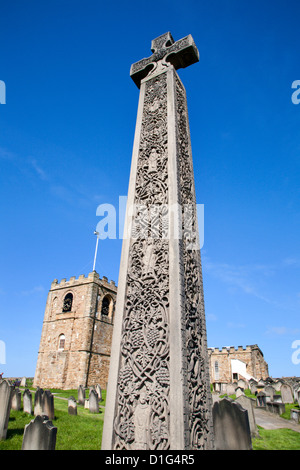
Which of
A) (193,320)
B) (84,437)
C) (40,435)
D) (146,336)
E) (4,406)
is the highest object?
(193,320)

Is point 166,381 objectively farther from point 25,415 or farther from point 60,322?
point 60,322

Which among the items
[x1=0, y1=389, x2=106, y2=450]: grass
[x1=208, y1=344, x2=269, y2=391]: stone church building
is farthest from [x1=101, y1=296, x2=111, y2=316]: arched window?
[x1=0, y1=389, x2=106, y2=450]: grass

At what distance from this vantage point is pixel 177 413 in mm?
2602

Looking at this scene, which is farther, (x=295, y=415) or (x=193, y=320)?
(x=295, y=415)

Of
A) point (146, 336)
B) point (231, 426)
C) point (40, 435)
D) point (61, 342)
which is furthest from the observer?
point (61, 342)

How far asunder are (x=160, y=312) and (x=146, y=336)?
30 centimetres

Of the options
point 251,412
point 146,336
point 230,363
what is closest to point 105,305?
point 230,363

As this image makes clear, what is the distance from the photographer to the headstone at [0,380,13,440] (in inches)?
281

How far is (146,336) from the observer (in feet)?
10.2

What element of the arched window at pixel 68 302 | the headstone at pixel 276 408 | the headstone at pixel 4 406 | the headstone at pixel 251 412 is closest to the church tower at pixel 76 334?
the arched window at pixel 68 302

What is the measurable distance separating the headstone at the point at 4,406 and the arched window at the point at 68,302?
98.3 ft

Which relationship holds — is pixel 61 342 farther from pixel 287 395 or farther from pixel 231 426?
pixel 231 426

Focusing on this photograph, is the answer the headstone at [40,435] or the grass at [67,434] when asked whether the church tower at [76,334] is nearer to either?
the grass at [67,434]
